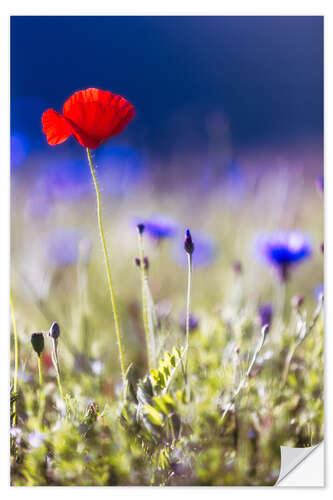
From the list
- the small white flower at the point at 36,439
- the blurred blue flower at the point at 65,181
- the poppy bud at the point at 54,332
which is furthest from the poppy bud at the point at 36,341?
the blurred blue flower at the point at 65,181

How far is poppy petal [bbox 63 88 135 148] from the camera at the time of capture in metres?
0.92

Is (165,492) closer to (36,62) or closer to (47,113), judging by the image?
(47,113)

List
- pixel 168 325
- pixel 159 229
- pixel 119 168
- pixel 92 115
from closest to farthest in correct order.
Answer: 1. pixel 92 115
2. pixel 168 325
3. pixel 159 229
4. pixel 119 168

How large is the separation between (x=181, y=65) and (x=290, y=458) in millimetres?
929

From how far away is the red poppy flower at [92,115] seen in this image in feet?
3.03

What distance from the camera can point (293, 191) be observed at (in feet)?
5.24

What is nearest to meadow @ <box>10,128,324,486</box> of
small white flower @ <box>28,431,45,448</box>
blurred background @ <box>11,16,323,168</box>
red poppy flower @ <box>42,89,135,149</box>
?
small white flower @ <box>28,431,45,448</box>

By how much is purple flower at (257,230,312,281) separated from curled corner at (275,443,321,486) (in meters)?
0.38

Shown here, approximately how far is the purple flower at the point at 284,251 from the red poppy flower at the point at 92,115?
53 centimetres

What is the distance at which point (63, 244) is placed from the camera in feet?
4.98

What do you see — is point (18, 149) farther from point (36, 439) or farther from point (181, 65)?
point (36, 439)

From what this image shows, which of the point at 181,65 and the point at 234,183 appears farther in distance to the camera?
the point at 234,183

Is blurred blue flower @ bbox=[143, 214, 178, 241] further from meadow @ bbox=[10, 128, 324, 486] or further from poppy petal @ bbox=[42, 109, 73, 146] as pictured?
poppy petal @ bbox=[42, 109, 73, 146]
